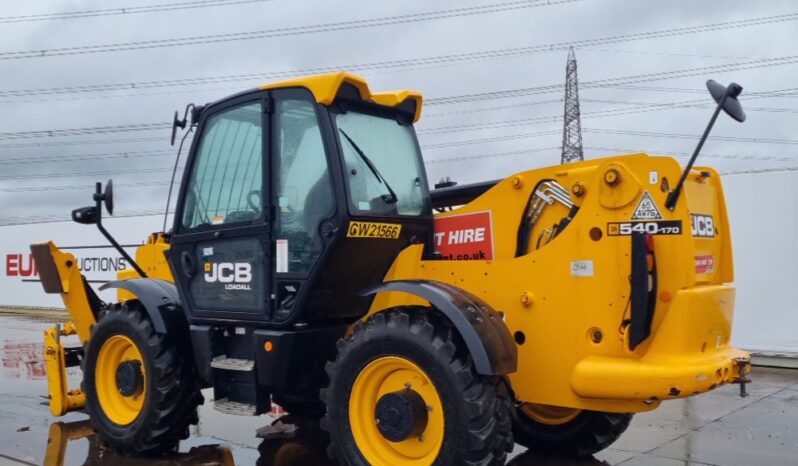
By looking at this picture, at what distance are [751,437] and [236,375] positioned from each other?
4258 mm

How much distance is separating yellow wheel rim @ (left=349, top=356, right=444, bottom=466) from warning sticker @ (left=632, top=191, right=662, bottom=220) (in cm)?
144

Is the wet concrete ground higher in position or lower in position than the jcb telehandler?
lower

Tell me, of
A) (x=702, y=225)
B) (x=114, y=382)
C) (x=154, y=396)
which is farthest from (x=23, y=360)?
(x=702, y=225)

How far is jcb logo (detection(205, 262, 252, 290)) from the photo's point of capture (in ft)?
16.5

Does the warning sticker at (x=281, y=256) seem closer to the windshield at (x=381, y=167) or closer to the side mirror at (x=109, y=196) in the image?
the windshield at (x=381, y=167)

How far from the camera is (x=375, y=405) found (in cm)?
432

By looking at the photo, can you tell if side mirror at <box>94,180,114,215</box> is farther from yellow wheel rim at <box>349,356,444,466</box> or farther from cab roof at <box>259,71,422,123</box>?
yellow wheel rim at <box>349,356,444,466</box>

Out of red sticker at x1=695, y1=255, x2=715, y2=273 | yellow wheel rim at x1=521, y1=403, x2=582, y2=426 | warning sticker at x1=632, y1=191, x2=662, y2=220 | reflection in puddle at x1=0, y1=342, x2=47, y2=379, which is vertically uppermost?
warning sticker at x1=632, y1=191, x2=662, y2=220

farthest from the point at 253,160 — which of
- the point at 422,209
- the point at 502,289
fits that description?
the point at 502,289

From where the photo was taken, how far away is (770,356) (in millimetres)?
9898

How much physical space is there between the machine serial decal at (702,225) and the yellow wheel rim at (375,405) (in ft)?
5.54

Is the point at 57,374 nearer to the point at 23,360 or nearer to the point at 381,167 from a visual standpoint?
the point at 381,167

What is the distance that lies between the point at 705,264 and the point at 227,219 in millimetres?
3067

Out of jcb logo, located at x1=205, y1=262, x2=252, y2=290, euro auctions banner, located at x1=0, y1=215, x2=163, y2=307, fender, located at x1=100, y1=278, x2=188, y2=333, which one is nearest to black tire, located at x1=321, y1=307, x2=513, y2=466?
jcb logo, located at x1=205, y1=262, x2=252, y2=290
